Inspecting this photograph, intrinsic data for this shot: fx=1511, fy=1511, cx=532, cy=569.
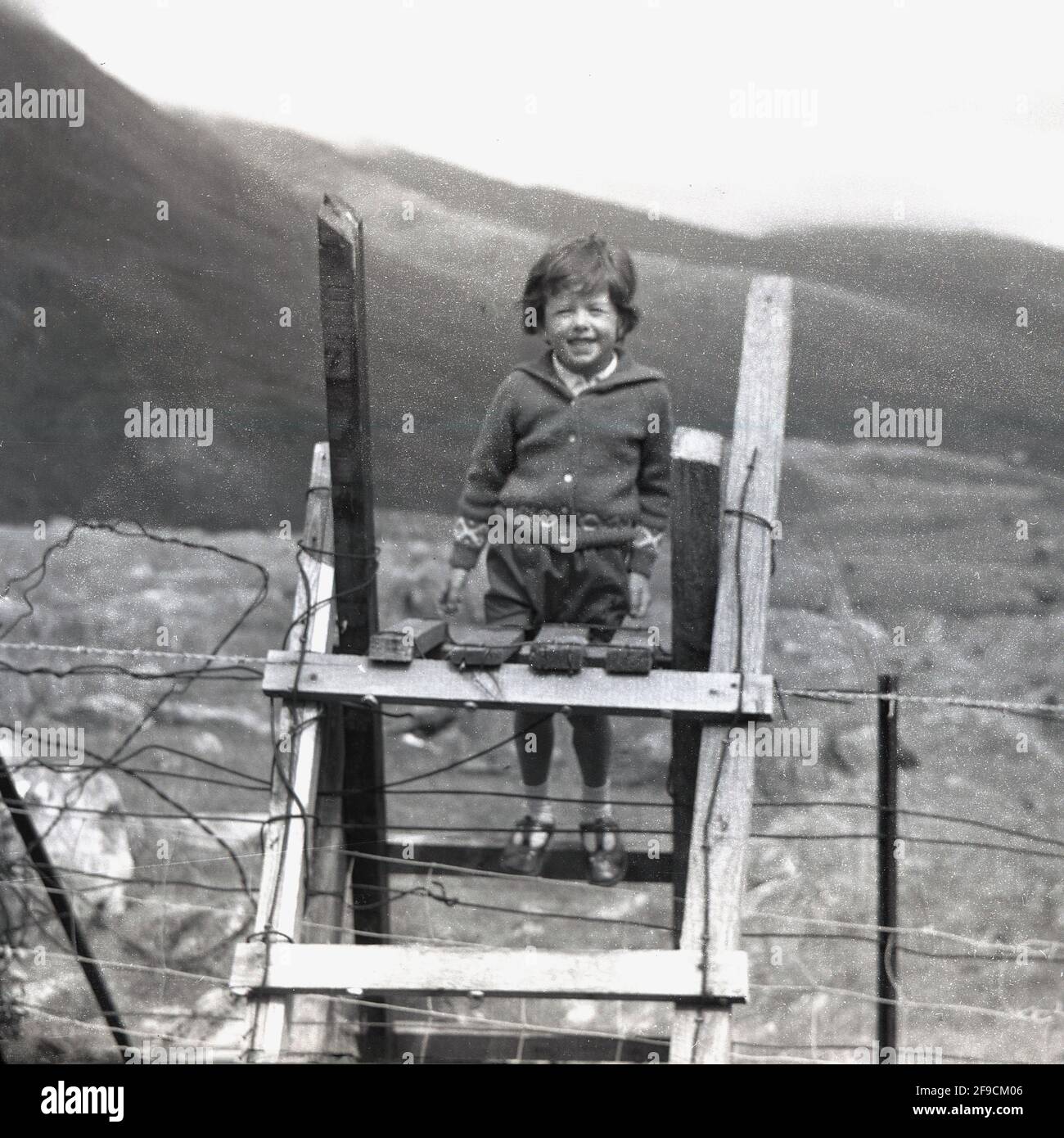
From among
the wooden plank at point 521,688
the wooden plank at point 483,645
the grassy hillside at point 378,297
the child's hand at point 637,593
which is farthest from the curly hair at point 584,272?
the grassy hillside at point 378,297

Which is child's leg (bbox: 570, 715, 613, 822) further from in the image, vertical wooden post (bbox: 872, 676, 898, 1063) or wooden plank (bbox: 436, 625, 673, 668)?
vertical wooden post (bbox: 872, 676, 898, 1063)

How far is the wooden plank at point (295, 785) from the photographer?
241 centimetres

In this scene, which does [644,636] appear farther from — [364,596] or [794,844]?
[794,844]

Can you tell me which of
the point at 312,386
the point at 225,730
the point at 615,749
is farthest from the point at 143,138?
the point at 615,749

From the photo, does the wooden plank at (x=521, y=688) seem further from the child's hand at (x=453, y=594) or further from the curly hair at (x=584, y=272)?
the curly hair at (x=584, y=272)

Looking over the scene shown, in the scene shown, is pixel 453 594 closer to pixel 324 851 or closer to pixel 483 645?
pixel 483 645

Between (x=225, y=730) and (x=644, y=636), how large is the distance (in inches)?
126

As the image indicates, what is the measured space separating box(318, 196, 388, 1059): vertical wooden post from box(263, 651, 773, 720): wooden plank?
242mm

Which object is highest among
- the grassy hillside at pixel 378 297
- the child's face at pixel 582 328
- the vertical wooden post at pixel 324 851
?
the grassy hillside at pixel 378 297

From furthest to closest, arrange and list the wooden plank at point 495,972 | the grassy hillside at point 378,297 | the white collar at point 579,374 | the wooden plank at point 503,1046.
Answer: the grassy hillside at point 378,297 < the wooden plank at point 503,1046 < the white collar at point 579,374 < the wooden plank at point 495,972

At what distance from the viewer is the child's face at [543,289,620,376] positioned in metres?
2.93

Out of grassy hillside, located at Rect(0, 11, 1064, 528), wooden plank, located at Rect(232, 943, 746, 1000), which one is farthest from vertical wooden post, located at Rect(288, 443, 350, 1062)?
grassy hillside, located at Rect(0, 11, 1064, 528)

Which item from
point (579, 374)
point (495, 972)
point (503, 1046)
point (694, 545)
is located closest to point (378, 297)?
point (579, 374)

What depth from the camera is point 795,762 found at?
540 centimetres
